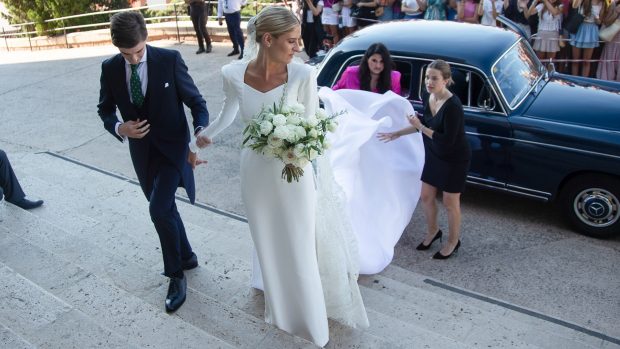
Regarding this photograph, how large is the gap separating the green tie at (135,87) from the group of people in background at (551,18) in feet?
18.9

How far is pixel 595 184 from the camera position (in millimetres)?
5250

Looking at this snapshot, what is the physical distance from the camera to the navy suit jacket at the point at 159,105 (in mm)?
3740

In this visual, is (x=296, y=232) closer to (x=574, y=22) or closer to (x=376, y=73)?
(x=376, y=73)

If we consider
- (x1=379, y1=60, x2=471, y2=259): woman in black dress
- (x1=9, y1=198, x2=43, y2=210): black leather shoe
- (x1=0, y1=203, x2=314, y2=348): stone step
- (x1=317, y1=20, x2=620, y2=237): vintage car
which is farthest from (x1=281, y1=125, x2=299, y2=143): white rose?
(x1=9, y1=198, x2=43, y2=210): black leather shoe

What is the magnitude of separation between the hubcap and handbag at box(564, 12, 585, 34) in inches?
160

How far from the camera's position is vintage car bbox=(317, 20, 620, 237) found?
522 centimetres

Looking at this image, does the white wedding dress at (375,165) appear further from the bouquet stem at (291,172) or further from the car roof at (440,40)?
the bouquet stem at (291,172)

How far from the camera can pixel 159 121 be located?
379 cm

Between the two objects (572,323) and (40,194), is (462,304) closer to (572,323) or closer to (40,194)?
(572,323)

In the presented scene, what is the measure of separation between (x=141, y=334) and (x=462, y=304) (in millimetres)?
2146

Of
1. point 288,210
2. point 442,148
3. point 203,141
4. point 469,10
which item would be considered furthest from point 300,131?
point 469,10

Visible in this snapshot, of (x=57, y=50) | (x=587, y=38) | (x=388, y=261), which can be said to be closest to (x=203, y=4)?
(x=57, y=50)

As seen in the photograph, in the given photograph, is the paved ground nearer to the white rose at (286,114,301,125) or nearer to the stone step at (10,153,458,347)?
the stone step at (10,153,458,347)

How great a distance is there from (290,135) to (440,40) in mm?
3398
